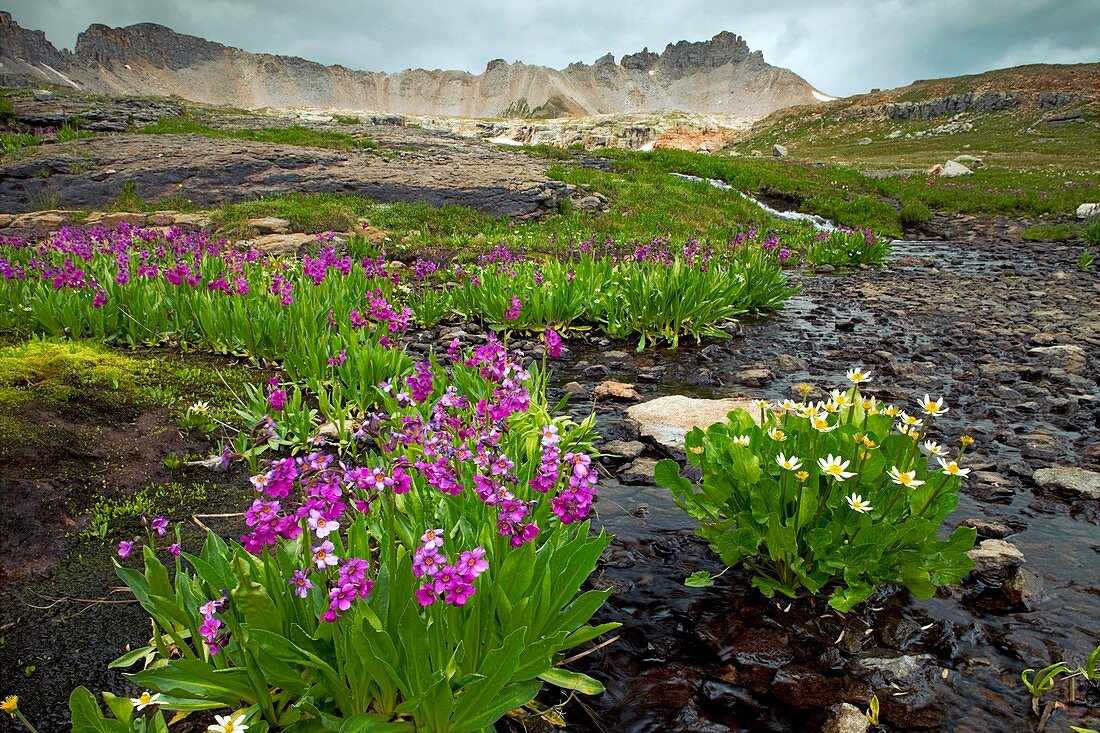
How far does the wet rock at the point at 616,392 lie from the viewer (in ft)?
17.7

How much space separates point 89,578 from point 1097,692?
158 inches

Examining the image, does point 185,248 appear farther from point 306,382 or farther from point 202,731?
point 202,731

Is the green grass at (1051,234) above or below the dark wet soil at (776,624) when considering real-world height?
above

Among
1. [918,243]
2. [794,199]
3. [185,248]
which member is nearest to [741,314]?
[185,248]

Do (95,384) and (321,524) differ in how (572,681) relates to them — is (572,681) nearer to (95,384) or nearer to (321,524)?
(321,524)

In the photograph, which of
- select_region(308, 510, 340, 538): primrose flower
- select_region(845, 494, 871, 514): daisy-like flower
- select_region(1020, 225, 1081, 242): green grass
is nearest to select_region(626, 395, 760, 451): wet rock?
select_region(845, 494, 871, 514): daisy-like flower

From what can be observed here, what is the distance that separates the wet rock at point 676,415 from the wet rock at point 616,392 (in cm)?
27

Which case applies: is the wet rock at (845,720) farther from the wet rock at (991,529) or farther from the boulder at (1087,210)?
the boulder at (1087,210)

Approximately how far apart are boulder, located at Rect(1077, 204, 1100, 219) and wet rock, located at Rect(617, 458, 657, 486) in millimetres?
23351

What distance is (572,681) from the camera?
2.03m

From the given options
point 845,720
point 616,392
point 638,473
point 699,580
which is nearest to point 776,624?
point 699,580

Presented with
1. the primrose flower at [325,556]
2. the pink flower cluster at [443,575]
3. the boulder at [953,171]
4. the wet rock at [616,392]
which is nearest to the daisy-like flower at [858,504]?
the pink flower cluster at [443,575]

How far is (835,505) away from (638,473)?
153 cm

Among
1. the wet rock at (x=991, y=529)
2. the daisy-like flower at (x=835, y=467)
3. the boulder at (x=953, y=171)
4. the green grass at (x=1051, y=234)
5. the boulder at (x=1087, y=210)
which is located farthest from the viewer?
the boulder at (x=953, y=171)
